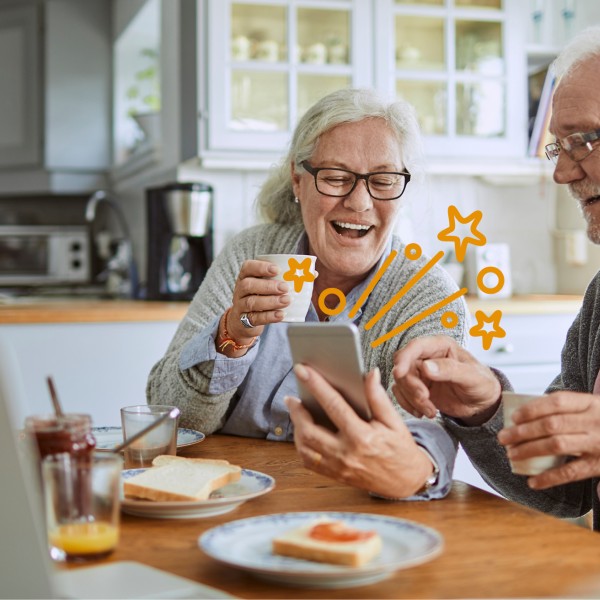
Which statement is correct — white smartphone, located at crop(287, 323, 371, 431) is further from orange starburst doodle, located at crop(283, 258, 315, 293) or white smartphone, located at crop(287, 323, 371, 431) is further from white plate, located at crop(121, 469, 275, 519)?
orange starburst doodle, located at crop(283, 258, 315, 293)

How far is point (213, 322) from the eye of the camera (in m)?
1.72

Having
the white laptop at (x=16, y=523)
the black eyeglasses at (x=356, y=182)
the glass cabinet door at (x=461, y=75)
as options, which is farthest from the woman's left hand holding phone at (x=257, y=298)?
the glass cabinet door at (x=461, y=75)

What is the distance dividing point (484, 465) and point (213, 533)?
→ 616 mm

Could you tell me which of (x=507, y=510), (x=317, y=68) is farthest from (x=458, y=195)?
(x=507, y=510)

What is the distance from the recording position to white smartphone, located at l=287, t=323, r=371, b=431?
1019 millimetres

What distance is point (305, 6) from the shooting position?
Answer: 338cm

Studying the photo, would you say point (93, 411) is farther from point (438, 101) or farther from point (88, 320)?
point (438, 101)

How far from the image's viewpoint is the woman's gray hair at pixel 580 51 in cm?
151

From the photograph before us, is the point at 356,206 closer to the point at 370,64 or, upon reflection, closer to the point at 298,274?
the point at 298,274

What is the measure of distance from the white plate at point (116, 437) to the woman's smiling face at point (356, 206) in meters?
0.46

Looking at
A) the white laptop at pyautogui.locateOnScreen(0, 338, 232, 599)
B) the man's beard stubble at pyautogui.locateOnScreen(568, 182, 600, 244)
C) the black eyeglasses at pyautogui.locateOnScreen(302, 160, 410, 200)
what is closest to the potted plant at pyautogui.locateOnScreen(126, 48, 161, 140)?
the black eyeglasses at pyautogui.locateOnScreen(302, 160, 410, 200)

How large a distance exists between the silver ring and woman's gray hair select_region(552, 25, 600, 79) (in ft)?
2.21

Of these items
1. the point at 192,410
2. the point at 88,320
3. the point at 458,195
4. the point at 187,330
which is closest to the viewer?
the point at 192,410

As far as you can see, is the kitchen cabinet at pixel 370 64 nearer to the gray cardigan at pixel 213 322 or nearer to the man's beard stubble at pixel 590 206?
the gray cardigan at pixel 213 322
